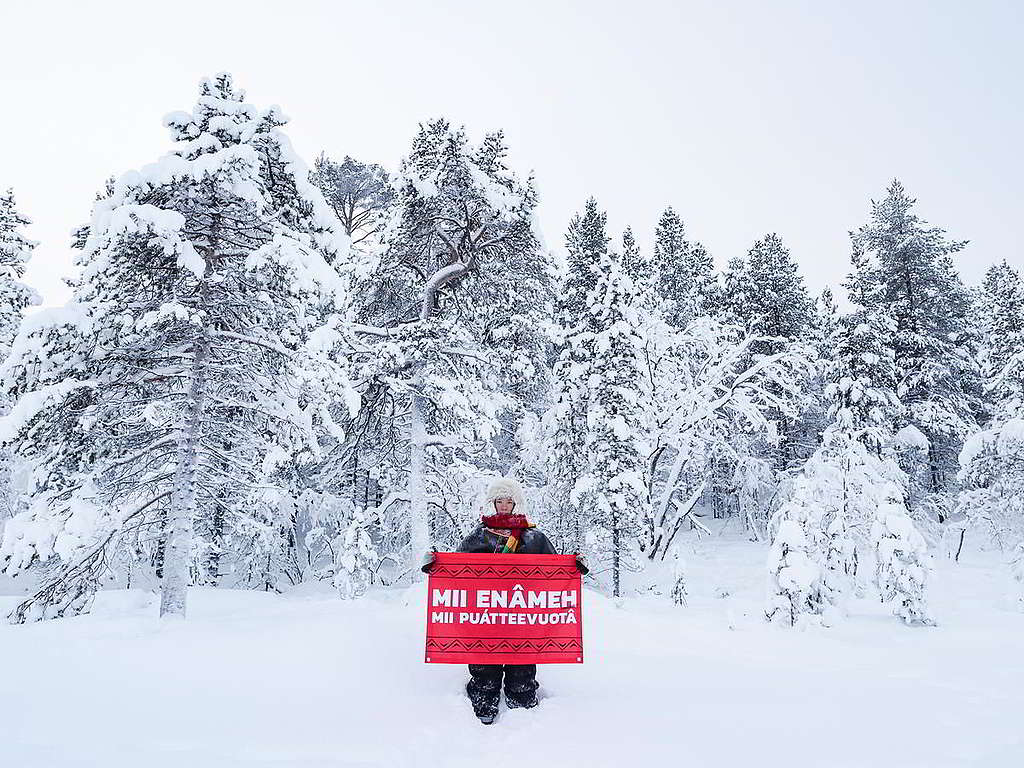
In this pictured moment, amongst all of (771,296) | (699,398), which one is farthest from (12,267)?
(771,296)

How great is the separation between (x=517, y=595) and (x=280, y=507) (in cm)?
1450

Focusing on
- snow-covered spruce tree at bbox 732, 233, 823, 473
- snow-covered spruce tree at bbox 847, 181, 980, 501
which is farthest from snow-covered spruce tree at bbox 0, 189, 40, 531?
snow-covered spruce tree at bbox 847, 181, 980, 501

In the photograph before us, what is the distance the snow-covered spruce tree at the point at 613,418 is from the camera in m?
18.4

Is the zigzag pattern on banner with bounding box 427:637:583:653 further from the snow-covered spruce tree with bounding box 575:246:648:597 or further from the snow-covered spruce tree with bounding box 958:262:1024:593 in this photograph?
the snow-covered spruce tree with bounding box 958:262:1024:593

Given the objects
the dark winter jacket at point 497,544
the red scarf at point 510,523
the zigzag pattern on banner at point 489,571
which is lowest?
the zigzag pattern on banner at point 489,571

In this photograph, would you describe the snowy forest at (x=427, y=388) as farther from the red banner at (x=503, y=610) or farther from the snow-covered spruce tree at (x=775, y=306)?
the red banner at (x=503, y=610)

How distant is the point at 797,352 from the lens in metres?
23.1

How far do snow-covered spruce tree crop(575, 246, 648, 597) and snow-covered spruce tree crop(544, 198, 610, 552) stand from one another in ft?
0.75

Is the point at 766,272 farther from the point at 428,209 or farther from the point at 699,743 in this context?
the point at 699,743

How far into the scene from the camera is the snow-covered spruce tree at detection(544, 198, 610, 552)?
1912cm

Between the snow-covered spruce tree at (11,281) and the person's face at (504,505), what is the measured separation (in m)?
18.2

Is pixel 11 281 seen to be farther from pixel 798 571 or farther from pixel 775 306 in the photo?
pixel 775 306

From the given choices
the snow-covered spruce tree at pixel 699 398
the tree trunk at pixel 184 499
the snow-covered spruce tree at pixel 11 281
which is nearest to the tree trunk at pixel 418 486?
the tree trunk at pixel 184 499

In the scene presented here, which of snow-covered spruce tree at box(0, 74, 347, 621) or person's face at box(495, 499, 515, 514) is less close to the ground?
snow-covered spruce tree at box(0, 74, 347, 621)
